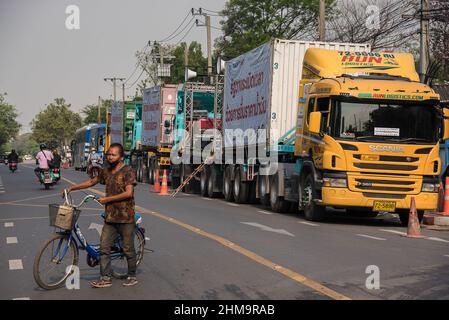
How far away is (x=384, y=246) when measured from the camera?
13062 millimetres

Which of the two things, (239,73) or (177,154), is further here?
(177,154)

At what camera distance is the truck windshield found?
53.9ft

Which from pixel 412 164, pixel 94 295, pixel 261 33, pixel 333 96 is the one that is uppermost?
pixel 261 33

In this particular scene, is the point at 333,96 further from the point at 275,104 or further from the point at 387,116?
the point at 275,104

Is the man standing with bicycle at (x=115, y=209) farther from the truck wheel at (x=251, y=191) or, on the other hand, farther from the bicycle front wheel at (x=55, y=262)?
the truck wheel at (x=251, y=191)

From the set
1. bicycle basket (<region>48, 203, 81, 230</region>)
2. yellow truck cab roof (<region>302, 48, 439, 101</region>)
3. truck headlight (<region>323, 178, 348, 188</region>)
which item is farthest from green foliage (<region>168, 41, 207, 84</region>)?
bicycle basket (<region>48, 203, 81, 230</region>)

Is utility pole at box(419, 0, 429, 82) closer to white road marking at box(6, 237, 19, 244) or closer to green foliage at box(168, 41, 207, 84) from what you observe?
white road marking at box(6, 237, 19, 244)

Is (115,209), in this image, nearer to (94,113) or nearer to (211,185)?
(211,185)

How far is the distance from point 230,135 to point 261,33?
1466 inches

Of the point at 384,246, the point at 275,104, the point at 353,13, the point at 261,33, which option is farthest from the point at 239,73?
the point at 261,33

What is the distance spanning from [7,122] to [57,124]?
33560mm

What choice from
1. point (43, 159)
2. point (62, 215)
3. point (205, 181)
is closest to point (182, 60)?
point (43, 159)

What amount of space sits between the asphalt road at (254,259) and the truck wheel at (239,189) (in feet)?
14.2

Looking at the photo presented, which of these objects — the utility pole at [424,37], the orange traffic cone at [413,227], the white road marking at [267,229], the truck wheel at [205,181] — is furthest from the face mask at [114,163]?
the truck wheel at [205,181]
